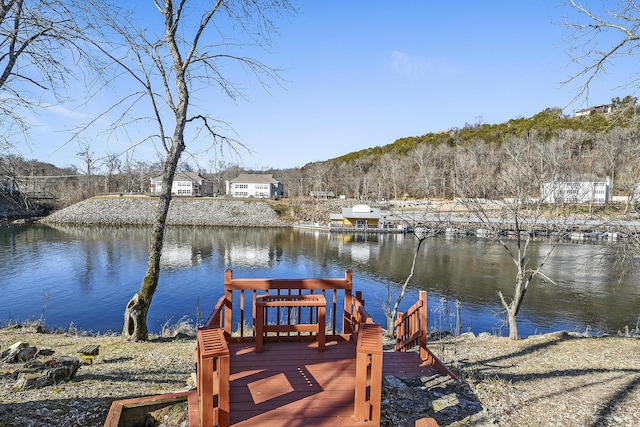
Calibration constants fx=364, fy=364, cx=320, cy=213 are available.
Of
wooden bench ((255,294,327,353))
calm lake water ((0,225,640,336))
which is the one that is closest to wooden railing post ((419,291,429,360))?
wooden bench ((255,294,327,353))

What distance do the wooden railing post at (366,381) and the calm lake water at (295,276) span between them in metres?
11.3

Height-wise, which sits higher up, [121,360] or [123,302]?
[121,360]

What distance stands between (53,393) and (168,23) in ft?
22.6

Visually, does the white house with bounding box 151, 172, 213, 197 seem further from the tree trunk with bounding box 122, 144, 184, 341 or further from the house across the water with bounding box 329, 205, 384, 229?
the tree trunk with bounding box 122, 144, 184, 341

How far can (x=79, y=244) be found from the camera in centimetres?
3338

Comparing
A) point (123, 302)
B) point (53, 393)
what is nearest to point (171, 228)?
point (123, 302)

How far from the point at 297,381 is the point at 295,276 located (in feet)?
62.6

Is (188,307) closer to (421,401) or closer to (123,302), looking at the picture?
(123,302)

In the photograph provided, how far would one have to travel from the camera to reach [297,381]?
4.29 m

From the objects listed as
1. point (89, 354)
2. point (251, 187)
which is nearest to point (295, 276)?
point (89, 354)

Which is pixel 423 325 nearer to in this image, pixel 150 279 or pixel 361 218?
pixel 150 279

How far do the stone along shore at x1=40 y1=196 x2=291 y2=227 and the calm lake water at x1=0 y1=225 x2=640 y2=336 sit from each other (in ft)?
35.9

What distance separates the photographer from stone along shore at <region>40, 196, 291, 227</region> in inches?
1999

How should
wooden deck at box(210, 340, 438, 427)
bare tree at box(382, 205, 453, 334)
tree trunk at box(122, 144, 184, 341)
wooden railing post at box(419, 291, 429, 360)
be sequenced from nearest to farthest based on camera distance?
wooden deck at box(210, 340, 438, 427) → wooden railing post at box(419, 291, 429, 360) → tree trunk at box(122, 144, 184, 341) → bare tree at box(382, 205, 453, 334)
